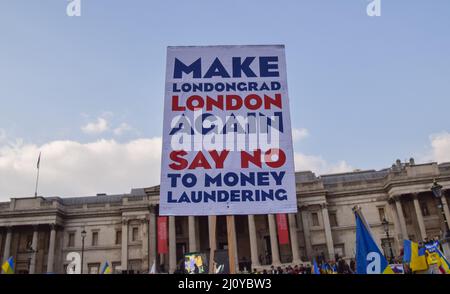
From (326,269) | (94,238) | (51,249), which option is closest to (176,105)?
(326,269)

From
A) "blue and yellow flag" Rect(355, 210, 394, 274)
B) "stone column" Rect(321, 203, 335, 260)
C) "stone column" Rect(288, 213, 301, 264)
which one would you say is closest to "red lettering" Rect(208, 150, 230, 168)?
"blue and yellow flag" Rect(355, 210, 394, 274)

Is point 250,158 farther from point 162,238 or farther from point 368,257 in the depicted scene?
point 162,238

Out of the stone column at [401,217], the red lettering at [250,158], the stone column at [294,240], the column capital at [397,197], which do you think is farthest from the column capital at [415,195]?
the red lettering at [250,158]

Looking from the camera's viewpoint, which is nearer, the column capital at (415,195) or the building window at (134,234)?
the column capital at (415,195)

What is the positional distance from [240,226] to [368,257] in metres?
47.3

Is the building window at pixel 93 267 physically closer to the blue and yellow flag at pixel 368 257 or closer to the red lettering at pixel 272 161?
the blue and yellow flag at pixel 368 257

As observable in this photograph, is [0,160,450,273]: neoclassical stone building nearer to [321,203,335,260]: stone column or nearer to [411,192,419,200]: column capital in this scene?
[321,203,335,260]: stone column

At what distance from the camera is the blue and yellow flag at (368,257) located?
17.5 ft

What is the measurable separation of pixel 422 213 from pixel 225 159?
51907 millimetres

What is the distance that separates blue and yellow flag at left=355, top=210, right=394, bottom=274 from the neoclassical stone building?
4142 centimetres

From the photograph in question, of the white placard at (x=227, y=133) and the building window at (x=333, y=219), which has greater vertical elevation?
the building window at (x=333, y=219)

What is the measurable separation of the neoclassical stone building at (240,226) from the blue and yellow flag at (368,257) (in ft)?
136

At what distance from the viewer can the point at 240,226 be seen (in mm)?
51781

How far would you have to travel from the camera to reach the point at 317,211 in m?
50.2
